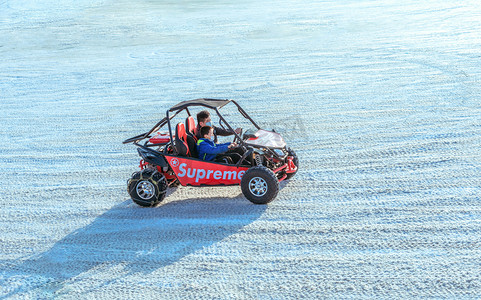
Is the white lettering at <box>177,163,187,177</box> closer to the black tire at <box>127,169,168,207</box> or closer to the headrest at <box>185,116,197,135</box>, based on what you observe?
the black tire at <box>127,169,168,207</box>

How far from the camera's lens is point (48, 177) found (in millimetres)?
8555

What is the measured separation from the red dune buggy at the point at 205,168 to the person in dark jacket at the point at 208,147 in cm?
10

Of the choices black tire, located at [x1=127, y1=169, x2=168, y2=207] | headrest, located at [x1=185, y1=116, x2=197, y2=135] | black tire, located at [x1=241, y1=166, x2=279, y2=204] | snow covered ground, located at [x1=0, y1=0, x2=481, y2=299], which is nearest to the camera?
snow covered ground, located at [x1=0, y1=0, x2=481, y2=299]

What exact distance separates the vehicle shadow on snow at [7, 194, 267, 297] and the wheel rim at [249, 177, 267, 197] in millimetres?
196

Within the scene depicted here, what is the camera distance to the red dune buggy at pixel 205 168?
6.76 m

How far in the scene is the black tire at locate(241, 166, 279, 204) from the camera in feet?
21.9

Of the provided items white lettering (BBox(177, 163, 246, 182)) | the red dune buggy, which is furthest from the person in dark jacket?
white lettering (BBox(177, 163, 246, 182))

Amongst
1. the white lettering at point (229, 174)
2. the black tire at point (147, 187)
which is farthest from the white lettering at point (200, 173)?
the black tire at point (147, 187)

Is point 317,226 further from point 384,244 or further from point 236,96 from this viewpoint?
point 236,96

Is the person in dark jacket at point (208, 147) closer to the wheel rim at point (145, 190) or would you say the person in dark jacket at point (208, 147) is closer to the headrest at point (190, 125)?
the headrest at point (190, 125)

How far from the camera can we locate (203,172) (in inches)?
276

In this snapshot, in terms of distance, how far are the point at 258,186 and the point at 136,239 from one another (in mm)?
1605

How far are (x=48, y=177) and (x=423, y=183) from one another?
560 centimetres

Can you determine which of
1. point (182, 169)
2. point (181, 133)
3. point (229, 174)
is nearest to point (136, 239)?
point (182, 169)
